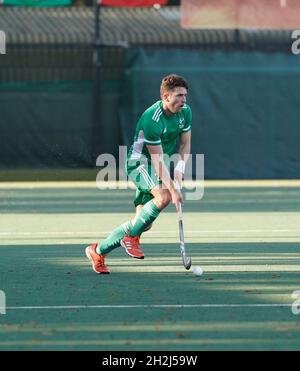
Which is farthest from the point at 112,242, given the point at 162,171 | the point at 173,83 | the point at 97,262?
the point at 173,83

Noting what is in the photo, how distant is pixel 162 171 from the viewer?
10977mm

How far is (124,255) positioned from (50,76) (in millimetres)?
14498

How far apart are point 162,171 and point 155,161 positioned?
0.13 m

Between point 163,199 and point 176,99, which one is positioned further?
point 163,199

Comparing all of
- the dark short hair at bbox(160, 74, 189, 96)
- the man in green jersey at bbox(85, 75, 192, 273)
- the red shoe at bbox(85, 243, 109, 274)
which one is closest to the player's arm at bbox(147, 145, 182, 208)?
the man in green jersey at bbox(85, 75, 192, 273)

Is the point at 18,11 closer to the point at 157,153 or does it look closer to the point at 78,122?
the point at 78,122

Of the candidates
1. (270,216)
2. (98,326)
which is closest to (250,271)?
(98,326)

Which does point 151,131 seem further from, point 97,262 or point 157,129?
point 97,262

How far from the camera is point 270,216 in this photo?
56.8ft

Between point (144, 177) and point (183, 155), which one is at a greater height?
point (183, 155)

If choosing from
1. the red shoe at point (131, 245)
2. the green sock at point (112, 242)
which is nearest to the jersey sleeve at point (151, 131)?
the green sock at point (112, 242)

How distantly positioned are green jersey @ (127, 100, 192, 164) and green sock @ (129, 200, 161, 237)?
0.49m

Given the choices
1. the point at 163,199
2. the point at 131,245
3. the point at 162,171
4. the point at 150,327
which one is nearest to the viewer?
the point at 150,327

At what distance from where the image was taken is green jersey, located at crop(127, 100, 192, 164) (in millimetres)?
11062
